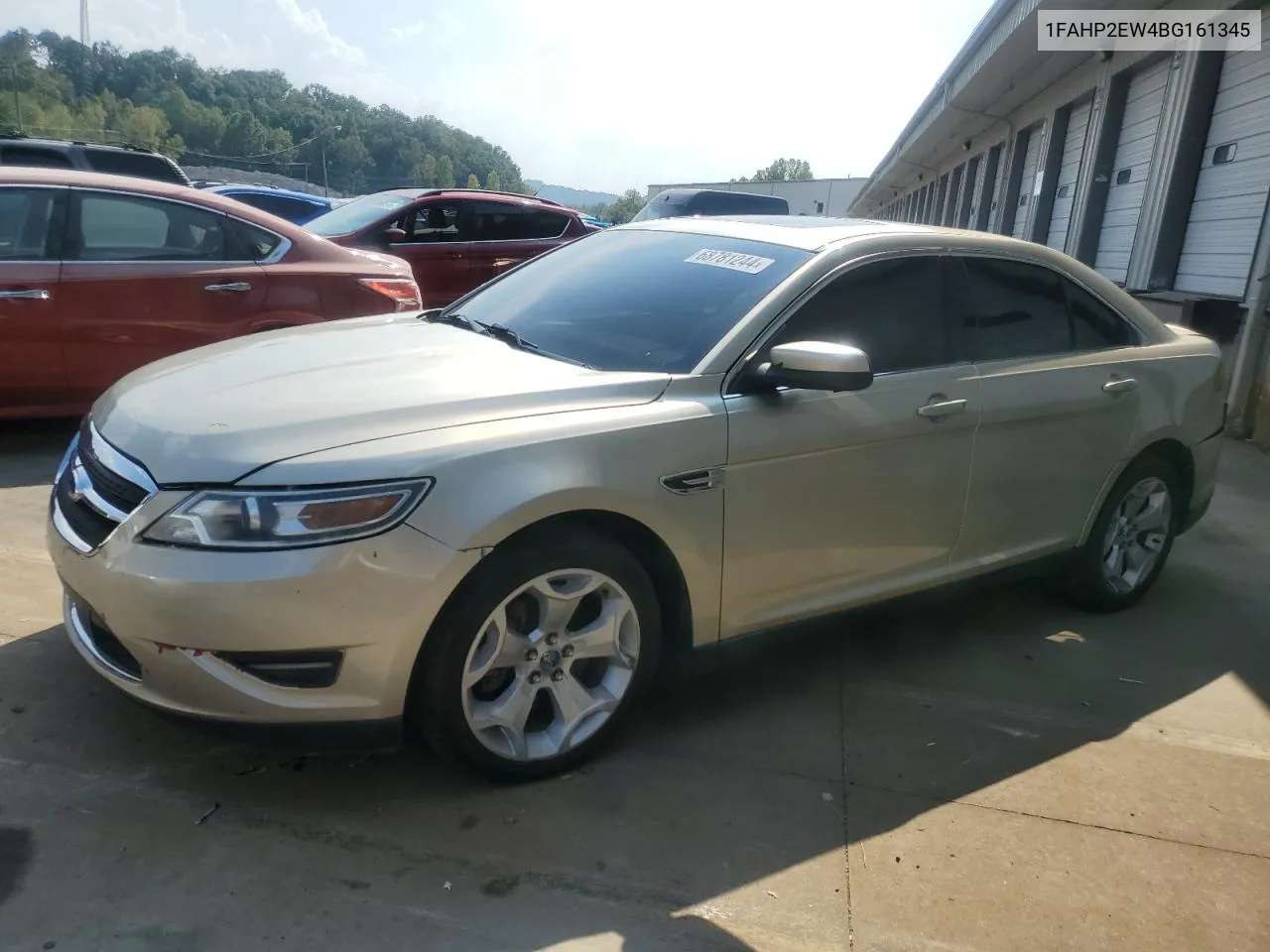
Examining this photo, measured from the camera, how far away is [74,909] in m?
2.12

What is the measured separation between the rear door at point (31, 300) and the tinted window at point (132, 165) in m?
5.91

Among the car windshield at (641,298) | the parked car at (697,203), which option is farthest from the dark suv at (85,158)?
the car windshield at (641,298)

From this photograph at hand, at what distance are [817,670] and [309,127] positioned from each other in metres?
75.4

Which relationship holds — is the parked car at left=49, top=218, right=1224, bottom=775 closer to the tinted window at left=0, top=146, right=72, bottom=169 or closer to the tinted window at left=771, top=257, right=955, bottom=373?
the tinted window at left=771, top=257, right=955, bottom=373

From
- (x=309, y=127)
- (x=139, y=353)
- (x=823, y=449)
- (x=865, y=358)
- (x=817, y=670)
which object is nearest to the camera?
(x=865, y=358)

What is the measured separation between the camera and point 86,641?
256 centimetres

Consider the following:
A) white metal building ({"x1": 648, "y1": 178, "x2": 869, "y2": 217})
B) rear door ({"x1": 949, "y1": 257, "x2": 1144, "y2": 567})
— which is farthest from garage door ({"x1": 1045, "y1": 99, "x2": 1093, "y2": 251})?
white metal building ({"x1": 648, "y1": 178, "x2": 869, "y2": 217})

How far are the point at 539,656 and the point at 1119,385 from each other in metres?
2.68

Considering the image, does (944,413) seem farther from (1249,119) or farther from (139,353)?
(1249,119)

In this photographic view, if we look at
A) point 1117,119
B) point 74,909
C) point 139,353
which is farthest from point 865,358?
point 1117,119

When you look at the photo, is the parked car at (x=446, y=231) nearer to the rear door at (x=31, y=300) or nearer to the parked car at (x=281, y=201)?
the rear door at (x=31, y=300)

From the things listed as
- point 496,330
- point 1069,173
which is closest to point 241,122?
point 1069,173

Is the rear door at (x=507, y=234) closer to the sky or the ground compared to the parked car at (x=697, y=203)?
closer to the ground

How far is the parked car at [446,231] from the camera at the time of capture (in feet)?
29.8
